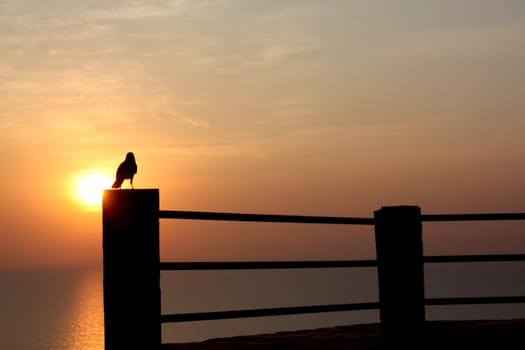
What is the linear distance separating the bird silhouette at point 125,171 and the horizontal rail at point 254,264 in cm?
130

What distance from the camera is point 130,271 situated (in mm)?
7711

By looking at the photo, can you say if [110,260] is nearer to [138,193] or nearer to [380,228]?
[138,193]

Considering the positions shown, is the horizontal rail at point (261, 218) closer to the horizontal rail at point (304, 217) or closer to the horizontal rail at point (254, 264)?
the horizontal rail at point (304, 217)

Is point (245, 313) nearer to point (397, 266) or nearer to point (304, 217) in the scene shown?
point (304, 217)

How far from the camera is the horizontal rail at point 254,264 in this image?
25.8ft

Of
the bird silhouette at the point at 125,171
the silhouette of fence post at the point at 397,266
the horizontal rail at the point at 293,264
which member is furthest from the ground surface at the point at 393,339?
the bird silhouette at the point at 125,171

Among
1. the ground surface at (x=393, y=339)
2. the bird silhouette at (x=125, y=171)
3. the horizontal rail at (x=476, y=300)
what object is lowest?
the ground surface at (x=393, y=339)

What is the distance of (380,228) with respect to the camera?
9.16 meters

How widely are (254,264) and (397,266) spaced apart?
1.70m

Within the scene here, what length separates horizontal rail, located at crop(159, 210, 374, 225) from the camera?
313 inches

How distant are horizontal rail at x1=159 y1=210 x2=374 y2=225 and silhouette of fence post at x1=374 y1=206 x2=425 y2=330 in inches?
7.6

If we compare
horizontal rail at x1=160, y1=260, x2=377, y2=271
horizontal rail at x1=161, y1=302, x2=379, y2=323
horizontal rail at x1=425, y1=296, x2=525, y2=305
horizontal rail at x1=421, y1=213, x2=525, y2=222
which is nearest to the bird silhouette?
horizontal rail at x1=160, y1=260, x2=377, y2=271

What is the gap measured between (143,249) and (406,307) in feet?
9.38

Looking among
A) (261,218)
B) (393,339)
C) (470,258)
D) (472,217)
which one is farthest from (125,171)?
(472,217)
